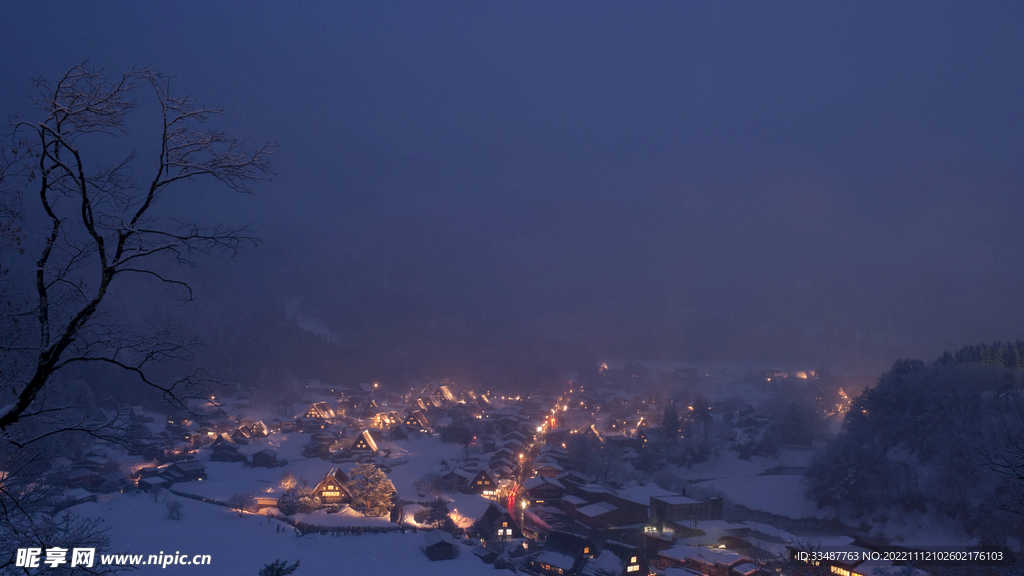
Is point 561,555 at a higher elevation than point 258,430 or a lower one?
lower

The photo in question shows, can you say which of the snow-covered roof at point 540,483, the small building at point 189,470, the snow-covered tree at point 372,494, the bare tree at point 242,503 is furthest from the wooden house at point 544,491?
Result: the small building at point 189,470

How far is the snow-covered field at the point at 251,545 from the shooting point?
11766mm

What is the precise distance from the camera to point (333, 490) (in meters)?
19.0

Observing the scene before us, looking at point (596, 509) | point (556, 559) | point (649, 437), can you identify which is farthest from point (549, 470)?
point (649, 437)

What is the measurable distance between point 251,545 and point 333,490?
6212mm

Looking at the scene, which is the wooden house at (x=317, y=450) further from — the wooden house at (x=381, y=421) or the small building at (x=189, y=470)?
the wooden house at (x=381, y=421)

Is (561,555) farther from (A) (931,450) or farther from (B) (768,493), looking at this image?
(A) (931,450)

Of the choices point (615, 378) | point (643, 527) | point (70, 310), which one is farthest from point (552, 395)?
point (70, 310)

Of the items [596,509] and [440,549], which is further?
[596,509]

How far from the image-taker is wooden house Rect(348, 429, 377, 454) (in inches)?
1051

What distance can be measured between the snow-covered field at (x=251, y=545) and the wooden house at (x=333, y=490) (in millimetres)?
3313

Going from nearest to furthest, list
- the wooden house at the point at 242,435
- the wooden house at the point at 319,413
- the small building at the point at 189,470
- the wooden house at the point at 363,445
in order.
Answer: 1. the small building at the point at 189,470
2. the wooden house at the point at 363,445
3. the wooden house at the point at 242,435
4. the wooden house at the point at 319,413

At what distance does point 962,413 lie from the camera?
66.9 feet

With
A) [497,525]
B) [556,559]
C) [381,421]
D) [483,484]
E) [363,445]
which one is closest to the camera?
[556,559]
